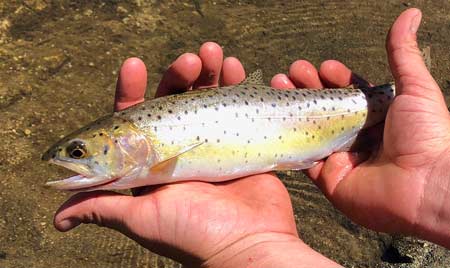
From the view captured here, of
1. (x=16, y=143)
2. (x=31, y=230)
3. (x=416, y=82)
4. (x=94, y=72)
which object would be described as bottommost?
(x=31, y=230)

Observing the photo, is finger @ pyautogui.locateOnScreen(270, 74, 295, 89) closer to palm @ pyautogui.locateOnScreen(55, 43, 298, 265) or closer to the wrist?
palm @ pyautogui.locateOnScreen(55, 43, 298, 265)

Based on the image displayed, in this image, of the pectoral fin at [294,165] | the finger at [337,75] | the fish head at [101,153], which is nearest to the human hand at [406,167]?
the pectoral fin at [294,165]

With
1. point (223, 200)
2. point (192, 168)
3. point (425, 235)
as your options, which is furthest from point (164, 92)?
point (425, 235)

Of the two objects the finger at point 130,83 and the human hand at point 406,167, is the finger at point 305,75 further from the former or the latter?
the finger at point 130,83

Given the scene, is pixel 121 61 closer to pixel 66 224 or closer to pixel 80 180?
pixel 80 180

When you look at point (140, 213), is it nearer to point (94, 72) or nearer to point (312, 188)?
point (312, 188)

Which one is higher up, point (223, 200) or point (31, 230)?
point (223, 200)

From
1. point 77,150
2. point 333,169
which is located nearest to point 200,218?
point 77,150

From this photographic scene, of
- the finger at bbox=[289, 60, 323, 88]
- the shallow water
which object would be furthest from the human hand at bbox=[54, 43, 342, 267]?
the shallow water
